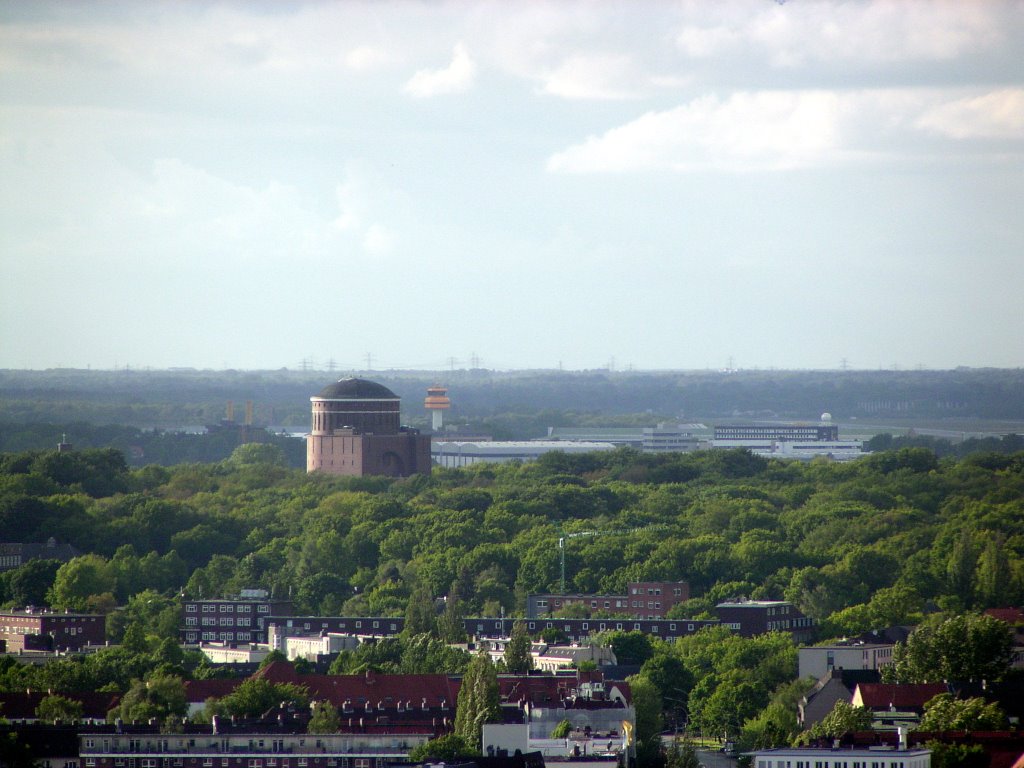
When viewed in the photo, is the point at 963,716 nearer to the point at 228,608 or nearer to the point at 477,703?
the point at 477,703

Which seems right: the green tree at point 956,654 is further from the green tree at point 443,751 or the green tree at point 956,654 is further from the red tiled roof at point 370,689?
the green tree at point 443,751

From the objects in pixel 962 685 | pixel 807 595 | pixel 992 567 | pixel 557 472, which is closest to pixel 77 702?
pixel 962 685

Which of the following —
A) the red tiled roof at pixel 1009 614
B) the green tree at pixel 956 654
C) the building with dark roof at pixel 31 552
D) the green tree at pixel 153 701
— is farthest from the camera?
the building with dark roof at pixel 31 552

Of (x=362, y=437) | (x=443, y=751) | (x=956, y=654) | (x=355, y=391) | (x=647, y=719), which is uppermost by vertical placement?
(x=355, y=391)

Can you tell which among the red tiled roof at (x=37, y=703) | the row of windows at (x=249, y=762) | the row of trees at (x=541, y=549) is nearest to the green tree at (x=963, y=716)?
the row of trees at (x=541, y=549)

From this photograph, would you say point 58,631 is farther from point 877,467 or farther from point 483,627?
point 877,467

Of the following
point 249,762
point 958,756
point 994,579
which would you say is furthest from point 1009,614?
point 249,762
